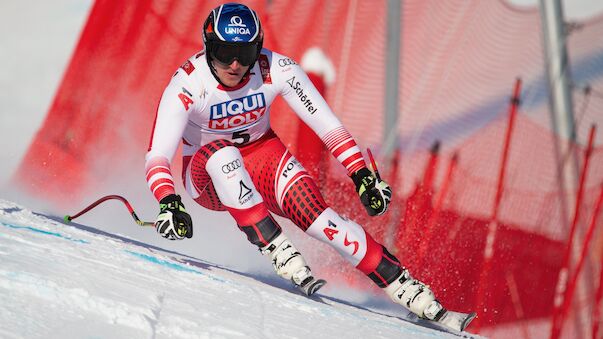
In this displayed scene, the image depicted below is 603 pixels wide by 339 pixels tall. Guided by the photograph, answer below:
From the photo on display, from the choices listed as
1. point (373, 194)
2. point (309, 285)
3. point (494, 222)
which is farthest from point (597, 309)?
point (309, 285)

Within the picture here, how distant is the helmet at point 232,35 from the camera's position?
3760 millimetres

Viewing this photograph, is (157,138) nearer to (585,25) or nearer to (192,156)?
(192,156)

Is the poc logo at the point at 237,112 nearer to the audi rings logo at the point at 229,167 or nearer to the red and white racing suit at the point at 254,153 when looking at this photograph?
the red and white racing suit at the point at 254,153

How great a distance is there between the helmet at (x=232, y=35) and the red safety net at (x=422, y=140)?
2978 millimetres

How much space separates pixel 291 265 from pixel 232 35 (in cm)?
106

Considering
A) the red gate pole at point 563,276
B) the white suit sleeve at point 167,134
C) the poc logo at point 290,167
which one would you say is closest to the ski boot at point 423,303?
the poc logo at point 290,167

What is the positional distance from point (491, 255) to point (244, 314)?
4.91 m

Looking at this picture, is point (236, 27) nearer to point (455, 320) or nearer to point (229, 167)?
point (229, 167)

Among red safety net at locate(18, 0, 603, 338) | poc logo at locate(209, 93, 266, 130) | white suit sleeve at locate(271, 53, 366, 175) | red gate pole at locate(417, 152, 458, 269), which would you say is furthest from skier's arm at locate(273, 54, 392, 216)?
red gate pole at locate(417, 152, 458, 269)

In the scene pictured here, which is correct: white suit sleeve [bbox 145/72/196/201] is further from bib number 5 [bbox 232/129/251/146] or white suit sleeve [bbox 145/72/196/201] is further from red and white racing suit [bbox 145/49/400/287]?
bib number 5 [bbox 232/129/251/146]

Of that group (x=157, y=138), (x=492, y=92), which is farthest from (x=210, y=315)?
(x=492, y=92)

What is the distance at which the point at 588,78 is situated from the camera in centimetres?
834

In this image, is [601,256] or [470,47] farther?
[470,47]

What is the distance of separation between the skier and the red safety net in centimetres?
256
